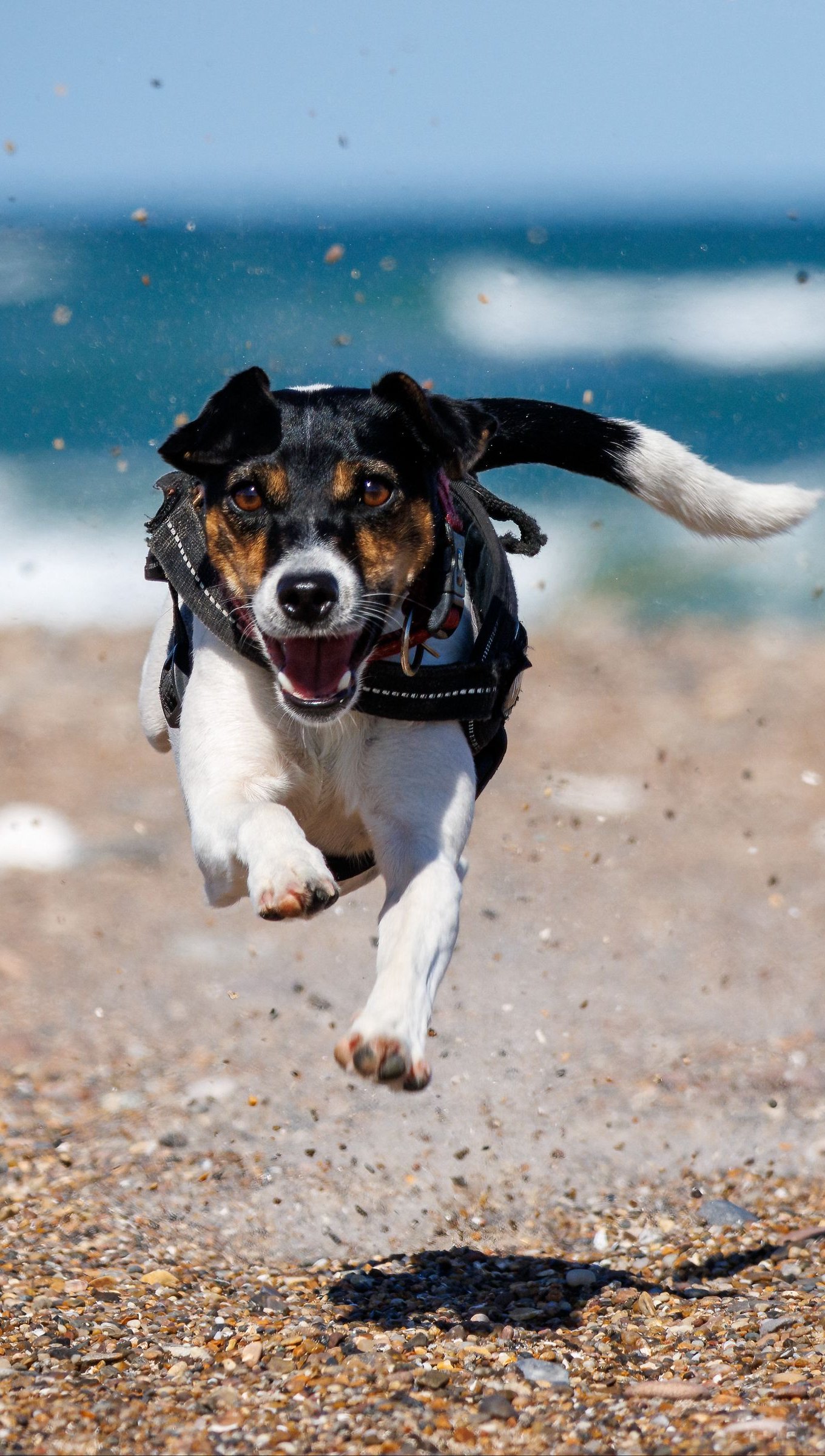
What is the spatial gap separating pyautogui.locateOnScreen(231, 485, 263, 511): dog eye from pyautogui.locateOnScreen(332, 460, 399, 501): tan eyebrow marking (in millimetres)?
200

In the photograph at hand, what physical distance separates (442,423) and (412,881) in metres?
1.23

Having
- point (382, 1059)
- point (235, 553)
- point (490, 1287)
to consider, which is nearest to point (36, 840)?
point (490, 1287)

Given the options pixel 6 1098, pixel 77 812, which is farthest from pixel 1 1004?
pixel 77 812

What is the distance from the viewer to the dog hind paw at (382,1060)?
3.53 meters

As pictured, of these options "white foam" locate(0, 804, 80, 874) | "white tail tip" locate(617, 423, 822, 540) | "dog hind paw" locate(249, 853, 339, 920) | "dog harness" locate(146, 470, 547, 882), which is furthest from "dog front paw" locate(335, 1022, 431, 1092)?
"white foam" locate(0, 804, 80, 874)

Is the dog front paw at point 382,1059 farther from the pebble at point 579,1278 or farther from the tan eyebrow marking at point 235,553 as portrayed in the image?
the pebble at point 579,1278

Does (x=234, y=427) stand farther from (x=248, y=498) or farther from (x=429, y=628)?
(x=429, y=628)

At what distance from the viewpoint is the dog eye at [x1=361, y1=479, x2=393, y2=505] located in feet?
13.4

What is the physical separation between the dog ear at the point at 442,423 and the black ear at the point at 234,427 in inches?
12.9

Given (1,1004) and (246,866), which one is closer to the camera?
(246,866)

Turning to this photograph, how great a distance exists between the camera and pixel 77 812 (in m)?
13.5

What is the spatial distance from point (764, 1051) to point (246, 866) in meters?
5.37

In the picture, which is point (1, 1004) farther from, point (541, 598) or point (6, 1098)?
point (541, 598)

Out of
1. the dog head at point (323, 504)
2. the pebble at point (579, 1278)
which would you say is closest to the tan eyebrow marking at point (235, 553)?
the dog head at point (323, 504)
